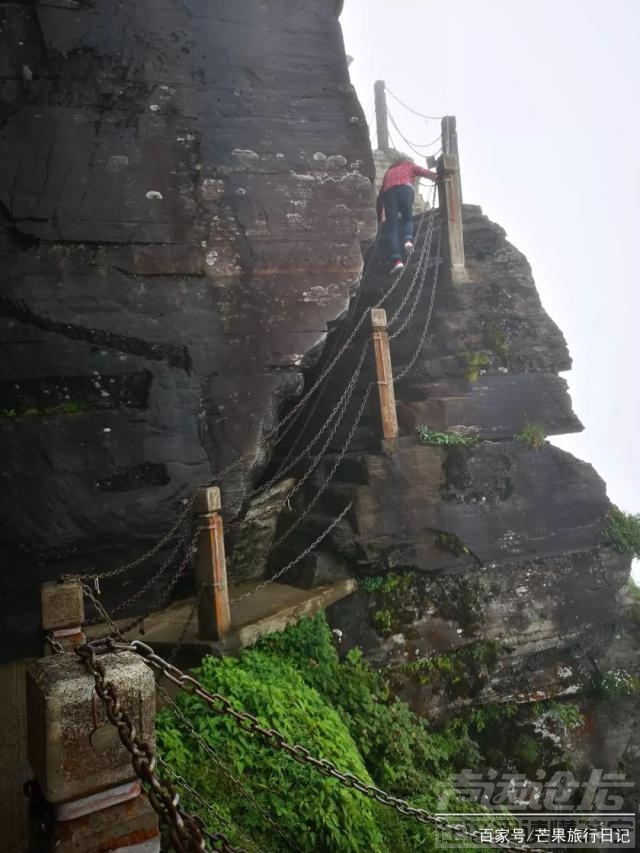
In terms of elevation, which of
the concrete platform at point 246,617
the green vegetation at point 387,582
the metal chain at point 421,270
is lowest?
the green vegetation at point 387,582

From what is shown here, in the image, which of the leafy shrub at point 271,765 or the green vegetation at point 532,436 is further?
the green vegetation at point 532,436

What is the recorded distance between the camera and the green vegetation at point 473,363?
846 centimetres

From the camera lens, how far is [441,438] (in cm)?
791

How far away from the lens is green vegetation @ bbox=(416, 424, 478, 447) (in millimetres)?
7883

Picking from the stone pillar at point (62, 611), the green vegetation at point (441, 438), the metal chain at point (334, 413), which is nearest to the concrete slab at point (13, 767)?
the stone pillar at point (62, 611)

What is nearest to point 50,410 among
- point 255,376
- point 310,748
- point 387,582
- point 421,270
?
point 255,376

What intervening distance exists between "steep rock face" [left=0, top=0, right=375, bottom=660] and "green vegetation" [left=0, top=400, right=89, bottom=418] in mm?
30

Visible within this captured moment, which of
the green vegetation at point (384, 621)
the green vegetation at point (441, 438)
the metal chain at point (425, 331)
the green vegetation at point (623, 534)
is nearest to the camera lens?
the green vegetation at point (384, 621)

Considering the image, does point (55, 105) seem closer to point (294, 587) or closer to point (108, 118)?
point (108, 118)

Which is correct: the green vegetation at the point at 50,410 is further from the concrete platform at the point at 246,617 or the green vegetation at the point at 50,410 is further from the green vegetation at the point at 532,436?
the green vegetation at the point at 532,436

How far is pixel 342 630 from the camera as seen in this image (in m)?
6.76

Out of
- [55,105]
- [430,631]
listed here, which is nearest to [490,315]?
[430,631]

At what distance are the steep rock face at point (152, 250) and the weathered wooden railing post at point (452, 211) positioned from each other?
227cm

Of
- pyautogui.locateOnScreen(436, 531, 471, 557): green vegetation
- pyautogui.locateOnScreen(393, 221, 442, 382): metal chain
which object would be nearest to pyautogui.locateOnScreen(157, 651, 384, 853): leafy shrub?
pyautogui.locateOnScreen(436, 531, 471, 557): green vegetation
